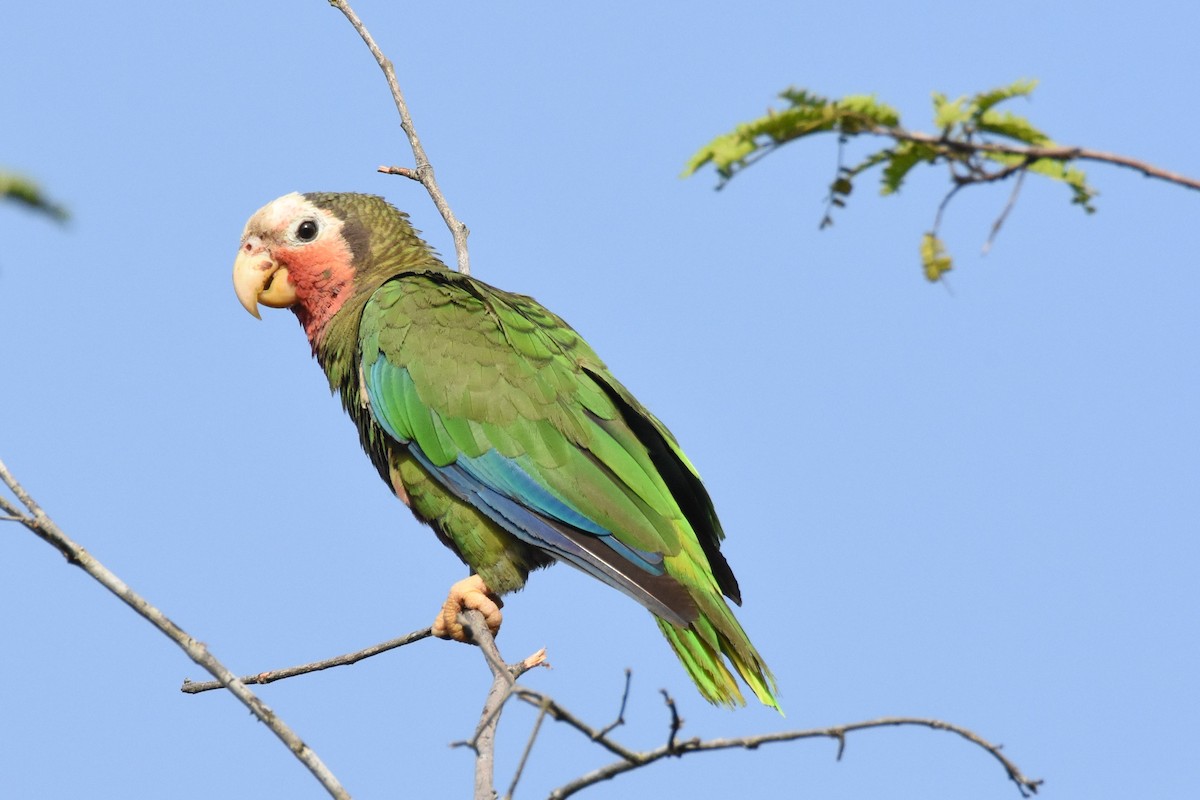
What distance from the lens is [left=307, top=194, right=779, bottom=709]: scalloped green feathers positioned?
4387 millimetres

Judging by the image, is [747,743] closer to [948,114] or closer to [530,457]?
[948,114]

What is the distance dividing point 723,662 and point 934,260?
7.80 feet

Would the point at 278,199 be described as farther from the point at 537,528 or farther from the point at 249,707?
the point at 249,707

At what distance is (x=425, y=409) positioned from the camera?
4.75 meters

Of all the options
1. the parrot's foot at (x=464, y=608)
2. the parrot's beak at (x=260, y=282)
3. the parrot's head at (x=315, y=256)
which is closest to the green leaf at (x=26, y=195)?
the parrot's foot at (x=464, y=608)

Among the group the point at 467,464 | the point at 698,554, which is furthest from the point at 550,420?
the point at 698,554

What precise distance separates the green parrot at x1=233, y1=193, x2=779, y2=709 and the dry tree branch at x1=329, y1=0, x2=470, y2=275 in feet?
0.55

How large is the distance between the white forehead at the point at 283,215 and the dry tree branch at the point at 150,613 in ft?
9.11

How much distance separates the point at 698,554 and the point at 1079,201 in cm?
272

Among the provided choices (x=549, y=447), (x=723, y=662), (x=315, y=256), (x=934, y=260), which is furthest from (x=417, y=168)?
(x=934, y=260)

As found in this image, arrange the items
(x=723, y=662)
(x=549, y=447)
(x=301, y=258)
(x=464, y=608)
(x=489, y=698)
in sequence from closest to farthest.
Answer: (x=489, y=698), (x=723, y=662), (x=464, y=608), (x=549, y=447), (x=301, y=258)

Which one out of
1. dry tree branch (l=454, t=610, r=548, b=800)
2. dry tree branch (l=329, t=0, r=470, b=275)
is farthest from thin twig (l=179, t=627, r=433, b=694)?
dry tree branch (l=329, t=0, r=470, b=275)

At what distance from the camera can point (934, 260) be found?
2264mm

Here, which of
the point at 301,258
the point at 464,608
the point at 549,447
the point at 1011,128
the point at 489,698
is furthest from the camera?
the point at 301,258
